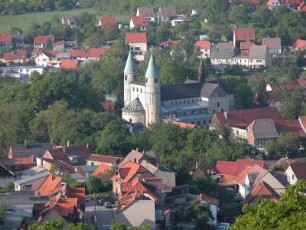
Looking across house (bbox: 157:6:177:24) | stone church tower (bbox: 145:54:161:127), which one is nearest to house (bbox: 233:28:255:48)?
house (bbox: 157:6:177:24)

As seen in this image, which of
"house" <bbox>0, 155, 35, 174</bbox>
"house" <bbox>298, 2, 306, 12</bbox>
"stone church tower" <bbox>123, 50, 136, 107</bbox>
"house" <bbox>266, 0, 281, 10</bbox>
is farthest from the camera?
"house" <bbox>266, 0, 281, 10</bbox>

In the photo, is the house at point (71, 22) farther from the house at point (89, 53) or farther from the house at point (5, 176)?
the house at point (5, 176)

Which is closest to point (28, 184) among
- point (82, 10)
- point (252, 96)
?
point (252, 96)

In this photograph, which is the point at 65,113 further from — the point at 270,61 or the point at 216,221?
the point at 270,61

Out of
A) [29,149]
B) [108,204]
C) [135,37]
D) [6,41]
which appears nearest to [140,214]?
[108,204]

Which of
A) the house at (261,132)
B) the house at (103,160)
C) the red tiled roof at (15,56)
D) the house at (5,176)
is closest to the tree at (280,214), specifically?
the house at (5,176)

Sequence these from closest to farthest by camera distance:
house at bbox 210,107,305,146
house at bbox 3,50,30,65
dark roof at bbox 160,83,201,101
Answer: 1. house at bbox 210,107,305,146
2. dark roof at bbox 160,83,201,101
3. house at bbox 3,50,30,65

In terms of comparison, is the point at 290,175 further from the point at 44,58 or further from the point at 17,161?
the point at 44,58

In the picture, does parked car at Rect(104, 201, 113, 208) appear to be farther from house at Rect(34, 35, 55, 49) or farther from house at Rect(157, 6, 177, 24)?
house at Rect(157, 6, 177, 24)
